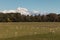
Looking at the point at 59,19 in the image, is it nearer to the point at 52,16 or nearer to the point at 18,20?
the point at 52,16

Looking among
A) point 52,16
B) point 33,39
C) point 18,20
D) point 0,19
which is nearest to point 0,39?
point 33,39

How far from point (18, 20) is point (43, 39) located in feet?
262

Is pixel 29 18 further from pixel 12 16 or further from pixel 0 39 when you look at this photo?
pixel 0 39

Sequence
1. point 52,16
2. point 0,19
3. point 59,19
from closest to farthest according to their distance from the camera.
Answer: point 0,19 → point 59,19 → point 52,16

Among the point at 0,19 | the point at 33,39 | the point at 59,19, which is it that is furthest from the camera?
the point at 59,19

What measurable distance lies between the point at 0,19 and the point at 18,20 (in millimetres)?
11143

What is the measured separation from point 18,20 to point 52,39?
3147 inches

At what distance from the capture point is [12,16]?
109 metres

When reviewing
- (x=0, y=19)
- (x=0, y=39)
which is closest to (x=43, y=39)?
(x=0, y=39)

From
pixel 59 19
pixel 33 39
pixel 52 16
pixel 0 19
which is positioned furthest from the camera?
pixel 52 16

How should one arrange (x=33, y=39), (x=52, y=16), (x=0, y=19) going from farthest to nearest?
1. (x=52, y=16)
2. (x=0, y=19)
3. (x=33, y=39)

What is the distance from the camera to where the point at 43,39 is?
85.0 ft

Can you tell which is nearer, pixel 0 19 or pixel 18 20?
pixel 0 19

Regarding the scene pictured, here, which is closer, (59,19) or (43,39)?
(43,39)
